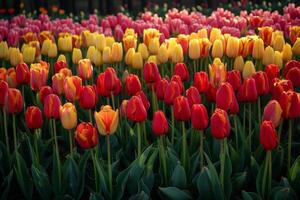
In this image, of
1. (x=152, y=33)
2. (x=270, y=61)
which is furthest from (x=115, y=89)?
(x=152, y=33)

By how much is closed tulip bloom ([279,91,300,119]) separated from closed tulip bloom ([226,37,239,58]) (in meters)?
1.51

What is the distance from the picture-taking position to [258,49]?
12.9 feet

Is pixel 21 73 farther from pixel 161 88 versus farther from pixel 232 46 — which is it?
pixel 232 46

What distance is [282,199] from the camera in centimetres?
236

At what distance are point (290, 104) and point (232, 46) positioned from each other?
1.54 meters

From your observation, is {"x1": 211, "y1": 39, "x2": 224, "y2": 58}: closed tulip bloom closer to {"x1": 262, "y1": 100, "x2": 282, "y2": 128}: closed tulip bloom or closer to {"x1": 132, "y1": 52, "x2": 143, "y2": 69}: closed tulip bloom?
{"x1": 132, "y1": 52, "x2": 143, "y2": 69}: closed tulip bloom

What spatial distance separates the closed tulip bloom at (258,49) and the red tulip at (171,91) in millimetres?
1277

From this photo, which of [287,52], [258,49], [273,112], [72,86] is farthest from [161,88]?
[287,52]

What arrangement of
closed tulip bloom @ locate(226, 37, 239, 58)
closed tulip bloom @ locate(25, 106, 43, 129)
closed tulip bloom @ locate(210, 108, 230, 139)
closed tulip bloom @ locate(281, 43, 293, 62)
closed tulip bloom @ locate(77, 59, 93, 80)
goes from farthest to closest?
closed tulip bloom @ locate(226, 37, 239, 58), closed tulip bloom @ locate(281, 43, 293, 62), closed tulip bloom @ locate(77, 59, 93, 80), closed tulip bloom @ locate(25, 106, 43, 129), closed tulip bloom @ locate(210, 108, 230, 139)

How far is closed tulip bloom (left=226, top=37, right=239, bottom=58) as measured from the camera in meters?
4.02

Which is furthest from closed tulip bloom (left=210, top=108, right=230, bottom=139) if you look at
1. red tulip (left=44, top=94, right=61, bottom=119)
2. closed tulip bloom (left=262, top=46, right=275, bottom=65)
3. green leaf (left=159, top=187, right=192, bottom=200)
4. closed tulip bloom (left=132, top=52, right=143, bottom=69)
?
closed tulip bloom (left=132, top=52, right=143, bottom=69)

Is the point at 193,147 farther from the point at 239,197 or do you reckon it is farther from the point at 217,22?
the point at 217,22

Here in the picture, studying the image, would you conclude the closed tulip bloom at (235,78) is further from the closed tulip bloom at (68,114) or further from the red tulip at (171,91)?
the closed tulip bloom at (68,114)

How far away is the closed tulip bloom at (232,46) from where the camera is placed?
4016 millimetres
